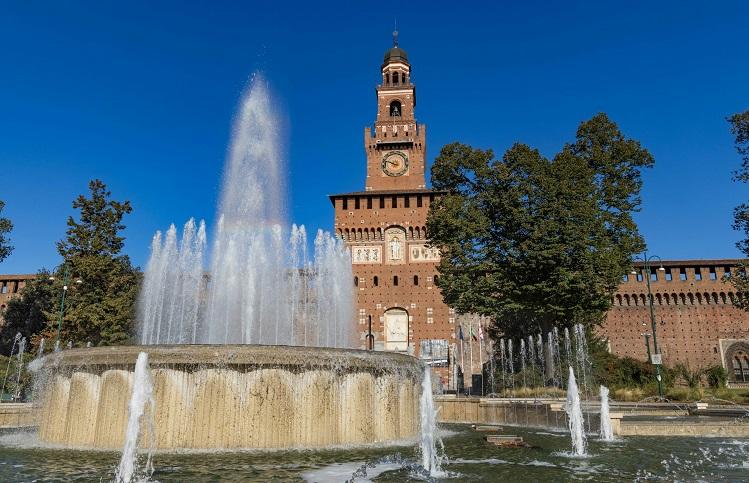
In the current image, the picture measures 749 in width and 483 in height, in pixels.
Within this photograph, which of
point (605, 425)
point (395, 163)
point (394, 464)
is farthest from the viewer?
point (395, 163)

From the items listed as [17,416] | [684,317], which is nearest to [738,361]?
[684,317]

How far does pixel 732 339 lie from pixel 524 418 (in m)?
32.5

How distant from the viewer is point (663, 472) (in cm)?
620

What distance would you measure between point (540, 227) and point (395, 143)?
77.3 feet

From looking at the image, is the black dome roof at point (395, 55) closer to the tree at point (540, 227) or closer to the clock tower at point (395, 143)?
the clock tower at point (395, 143)

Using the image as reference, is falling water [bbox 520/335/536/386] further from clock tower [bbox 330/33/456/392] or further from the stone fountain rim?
the stone fountain rim

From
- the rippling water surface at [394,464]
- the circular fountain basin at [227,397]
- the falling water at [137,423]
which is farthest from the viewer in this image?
the circular fountain basin at [227,397]

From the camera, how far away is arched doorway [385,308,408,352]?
116 ft

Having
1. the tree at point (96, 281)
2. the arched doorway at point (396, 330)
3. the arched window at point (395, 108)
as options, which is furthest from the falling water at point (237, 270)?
the arched window at point (395, 108)

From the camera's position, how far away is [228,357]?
728 cm

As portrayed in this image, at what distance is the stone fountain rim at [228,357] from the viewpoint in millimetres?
7258

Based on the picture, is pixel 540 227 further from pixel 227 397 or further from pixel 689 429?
pixel 227 397

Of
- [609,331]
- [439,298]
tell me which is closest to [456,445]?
[439,298]

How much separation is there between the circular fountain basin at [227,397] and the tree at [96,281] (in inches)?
712
